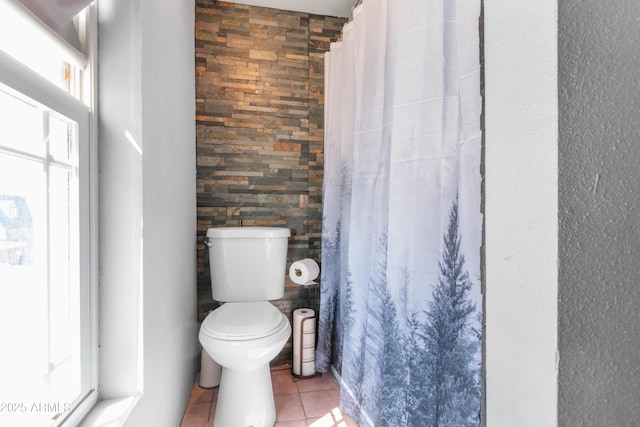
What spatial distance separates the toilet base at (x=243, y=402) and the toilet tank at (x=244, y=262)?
1.44 feet

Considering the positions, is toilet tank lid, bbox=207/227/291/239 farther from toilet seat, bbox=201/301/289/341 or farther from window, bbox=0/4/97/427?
window, bbox=0/4/97/427

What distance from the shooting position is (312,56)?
2055mm

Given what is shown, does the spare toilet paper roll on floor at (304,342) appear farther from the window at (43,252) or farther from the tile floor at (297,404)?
the window at (43,252)

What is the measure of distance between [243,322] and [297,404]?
0.59 meters

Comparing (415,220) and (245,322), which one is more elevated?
(415,220)

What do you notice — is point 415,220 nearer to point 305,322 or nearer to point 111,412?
point 111,412

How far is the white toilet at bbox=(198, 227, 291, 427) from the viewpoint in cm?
133

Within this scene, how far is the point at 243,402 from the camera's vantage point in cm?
141

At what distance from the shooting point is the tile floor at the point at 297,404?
4.90 ft

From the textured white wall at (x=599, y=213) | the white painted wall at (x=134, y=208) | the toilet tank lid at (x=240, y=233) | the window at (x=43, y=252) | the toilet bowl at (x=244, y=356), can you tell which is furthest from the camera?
the toilet tank lid at (x=240, y=233)

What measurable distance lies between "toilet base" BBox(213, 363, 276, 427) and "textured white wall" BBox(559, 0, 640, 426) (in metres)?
1.32

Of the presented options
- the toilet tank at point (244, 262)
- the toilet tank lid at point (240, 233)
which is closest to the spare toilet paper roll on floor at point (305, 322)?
the toilet tank at point (244, 262)

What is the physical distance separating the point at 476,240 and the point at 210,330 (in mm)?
1124

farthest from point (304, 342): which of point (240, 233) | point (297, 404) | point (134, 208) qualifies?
point (134, 208)
